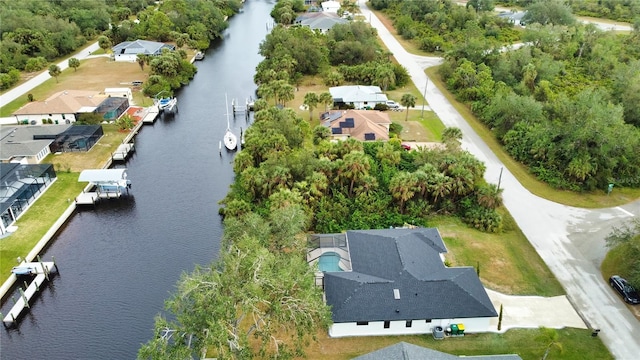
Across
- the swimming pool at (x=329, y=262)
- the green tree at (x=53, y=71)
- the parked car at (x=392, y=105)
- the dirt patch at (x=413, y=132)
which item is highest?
the green tree at (x=53, y=71)

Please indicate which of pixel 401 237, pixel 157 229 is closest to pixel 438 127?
pixel 401 237

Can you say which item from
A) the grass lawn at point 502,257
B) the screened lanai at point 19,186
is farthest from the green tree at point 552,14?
the screened lanai at point 19,186

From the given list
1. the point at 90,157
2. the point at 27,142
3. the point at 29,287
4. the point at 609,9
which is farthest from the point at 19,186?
the point at 609,9

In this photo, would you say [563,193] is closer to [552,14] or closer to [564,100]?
[564,100]

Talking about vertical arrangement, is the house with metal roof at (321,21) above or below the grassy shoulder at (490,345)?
above

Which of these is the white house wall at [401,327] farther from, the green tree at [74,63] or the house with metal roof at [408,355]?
the green tree at [74,63]

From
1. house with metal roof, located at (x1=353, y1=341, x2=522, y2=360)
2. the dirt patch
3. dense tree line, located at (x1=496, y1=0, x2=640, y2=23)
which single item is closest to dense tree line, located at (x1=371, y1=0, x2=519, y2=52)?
dense tree line, located at (x1=496, y1=0, x2=640, y2=23)
